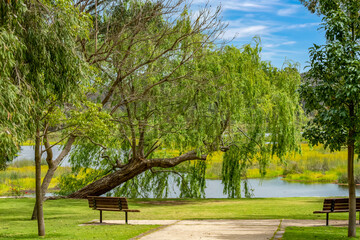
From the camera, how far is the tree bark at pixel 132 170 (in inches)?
897

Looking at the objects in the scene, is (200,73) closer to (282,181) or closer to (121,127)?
(121,127)

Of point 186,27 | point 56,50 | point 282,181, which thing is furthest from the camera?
point 282,181

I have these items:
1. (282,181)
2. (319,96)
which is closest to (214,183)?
(282,181)

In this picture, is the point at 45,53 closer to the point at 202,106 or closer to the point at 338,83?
the point at 338,83

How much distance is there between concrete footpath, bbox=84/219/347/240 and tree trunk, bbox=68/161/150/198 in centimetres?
929

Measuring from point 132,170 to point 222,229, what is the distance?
468 inches

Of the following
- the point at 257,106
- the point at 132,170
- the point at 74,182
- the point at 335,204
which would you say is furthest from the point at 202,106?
the point at 335,204

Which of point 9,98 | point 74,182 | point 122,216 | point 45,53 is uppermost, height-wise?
point 45,53

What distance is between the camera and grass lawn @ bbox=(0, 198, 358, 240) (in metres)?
10.6

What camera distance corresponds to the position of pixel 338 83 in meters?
9.96

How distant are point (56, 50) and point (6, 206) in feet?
38.2

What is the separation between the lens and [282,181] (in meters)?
38.8

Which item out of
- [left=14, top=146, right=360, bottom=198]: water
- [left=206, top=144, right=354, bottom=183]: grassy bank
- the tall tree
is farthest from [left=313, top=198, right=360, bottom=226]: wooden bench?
[left=206, top=144, right=354, bottom=183]: grassy bank

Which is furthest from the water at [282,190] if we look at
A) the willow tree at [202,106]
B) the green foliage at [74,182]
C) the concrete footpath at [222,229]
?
the concrete footpath at [222,229]
